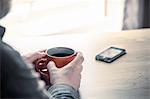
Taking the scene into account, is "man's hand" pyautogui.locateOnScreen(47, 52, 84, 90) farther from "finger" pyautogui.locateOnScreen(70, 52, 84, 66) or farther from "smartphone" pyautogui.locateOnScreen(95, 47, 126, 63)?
"smartphone" pyautogui.locateOnScreen(95, 47, 126, 63)

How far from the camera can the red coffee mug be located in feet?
3.00

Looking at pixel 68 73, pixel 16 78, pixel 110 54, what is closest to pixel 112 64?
pixel 110 54

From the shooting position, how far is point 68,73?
900 mm

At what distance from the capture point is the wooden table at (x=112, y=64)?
2.97ft

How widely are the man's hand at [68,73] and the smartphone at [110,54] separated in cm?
15

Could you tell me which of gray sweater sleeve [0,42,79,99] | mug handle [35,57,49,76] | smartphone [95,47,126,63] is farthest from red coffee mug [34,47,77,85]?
gray sweater sleeve [0,42,79,99]

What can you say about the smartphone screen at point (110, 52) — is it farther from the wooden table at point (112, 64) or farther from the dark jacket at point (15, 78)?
the dark jacket at point (15, 78)

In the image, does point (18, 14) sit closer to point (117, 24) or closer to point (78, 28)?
point (78, 28)

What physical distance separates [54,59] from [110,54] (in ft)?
0.80

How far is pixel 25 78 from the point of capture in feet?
1.75

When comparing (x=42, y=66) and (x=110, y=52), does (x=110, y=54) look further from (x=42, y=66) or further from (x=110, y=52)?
(x=42, y=66)

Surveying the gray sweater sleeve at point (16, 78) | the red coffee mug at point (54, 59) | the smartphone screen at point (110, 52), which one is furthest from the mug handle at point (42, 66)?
the gray sweater sleeve at point (16, 78)

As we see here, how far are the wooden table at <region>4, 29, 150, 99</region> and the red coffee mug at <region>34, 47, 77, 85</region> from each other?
84 millimetres

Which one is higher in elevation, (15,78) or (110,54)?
(15,78)
